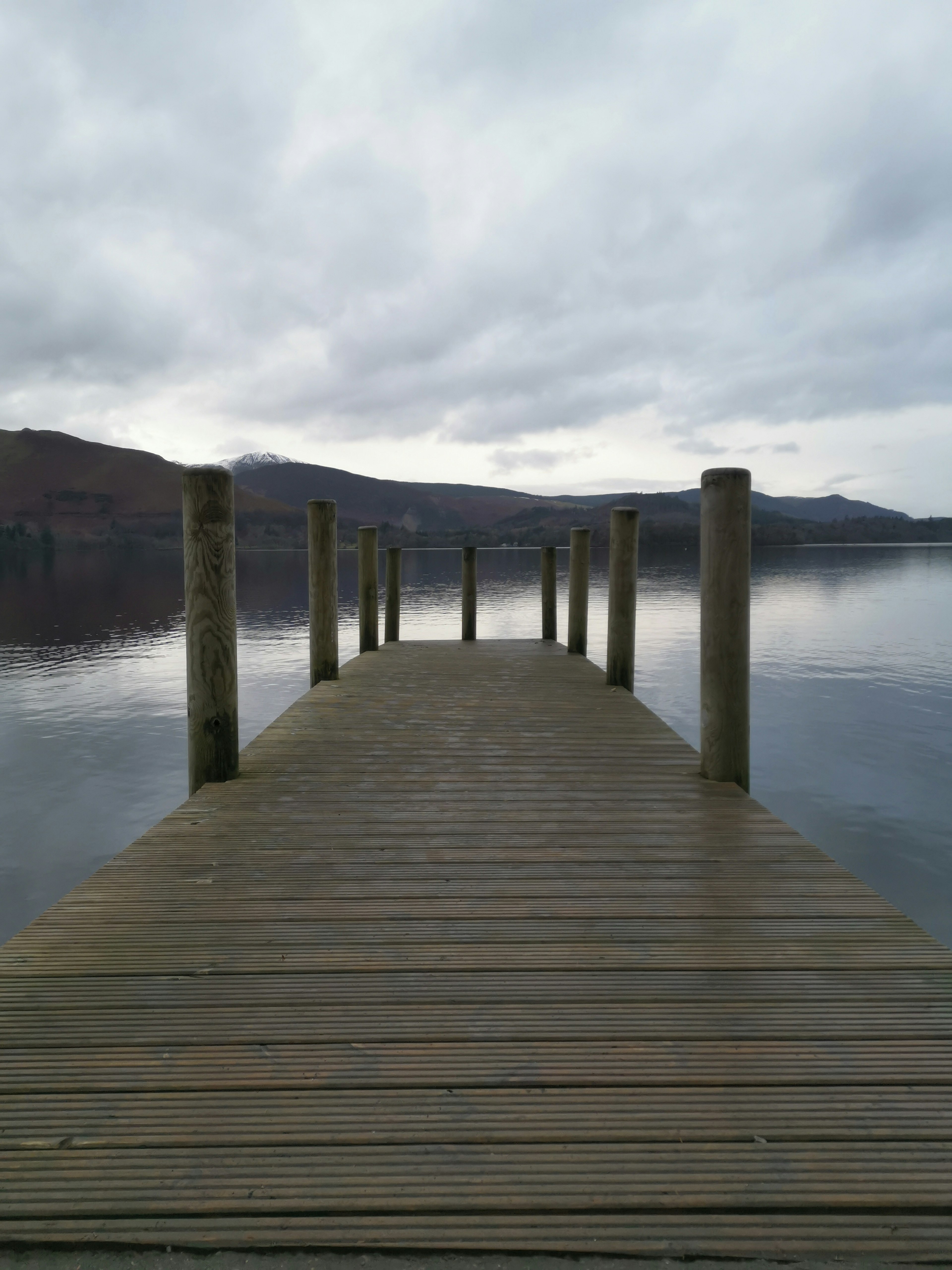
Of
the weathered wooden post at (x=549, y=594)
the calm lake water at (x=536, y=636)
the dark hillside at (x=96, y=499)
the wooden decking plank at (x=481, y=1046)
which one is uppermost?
the dark hillside at (x=96, y=499)

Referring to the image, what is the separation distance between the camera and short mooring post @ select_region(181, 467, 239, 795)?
3.87 m

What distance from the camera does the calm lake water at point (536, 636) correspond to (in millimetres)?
7047

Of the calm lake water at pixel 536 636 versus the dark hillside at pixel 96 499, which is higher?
the dark hillside at pixel 96 499

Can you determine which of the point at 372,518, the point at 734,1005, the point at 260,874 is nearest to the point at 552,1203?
the point at 734,1005

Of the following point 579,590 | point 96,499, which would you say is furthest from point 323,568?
point 96,499

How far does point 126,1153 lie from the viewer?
4.91 feet

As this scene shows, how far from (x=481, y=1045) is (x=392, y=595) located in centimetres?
892

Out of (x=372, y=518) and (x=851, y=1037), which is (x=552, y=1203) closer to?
(x=851, y=1037)

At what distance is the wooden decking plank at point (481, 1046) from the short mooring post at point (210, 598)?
0.75 metres

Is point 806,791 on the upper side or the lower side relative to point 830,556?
lower

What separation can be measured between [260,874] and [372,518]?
165068 mm

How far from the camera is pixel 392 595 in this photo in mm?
10531

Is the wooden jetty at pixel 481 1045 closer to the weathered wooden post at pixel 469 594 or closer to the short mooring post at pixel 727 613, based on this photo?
the short mooring post at pixel 727 613

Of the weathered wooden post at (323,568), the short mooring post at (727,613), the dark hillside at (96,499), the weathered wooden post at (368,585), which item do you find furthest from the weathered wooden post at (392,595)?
the dark hillside at (96,499)
